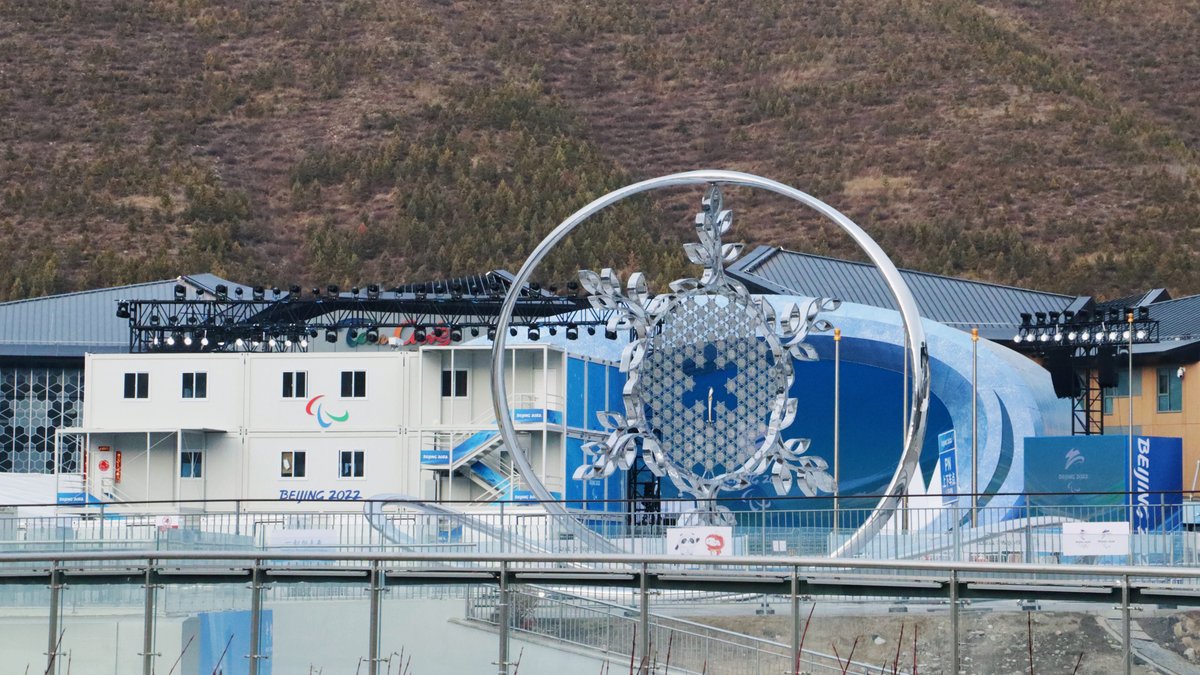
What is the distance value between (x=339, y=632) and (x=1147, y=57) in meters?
139

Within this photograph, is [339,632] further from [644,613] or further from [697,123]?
[697,123]

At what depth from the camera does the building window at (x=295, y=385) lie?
60.3 m

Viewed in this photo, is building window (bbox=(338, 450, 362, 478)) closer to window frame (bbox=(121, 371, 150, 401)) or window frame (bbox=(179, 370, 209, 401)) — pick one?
window frame (bbox=(179, 370, 209, 401))

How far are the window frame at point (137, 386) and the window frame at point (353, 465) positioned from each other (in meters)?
6.56

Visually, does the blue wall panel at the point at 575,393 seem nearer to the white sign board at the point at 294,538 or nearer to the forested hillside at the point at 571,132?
the white sign board at the point at 294,538

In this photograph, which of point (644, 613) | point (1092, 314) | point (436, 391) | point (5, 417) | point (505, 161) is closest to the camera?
point (644, 613)

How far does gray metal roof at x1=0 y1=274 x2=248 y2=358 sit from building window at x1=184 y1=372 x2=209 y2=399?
10.8 meters

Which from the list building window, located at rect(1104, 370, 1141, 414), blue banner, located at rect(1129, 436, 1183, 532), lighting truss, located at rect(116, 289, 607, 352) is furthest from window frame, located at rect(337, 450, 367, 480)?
building window, located at rect(1104, 370, 1141, 414)

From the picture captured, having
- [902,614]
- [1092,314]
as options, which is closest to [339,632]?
[902,614]

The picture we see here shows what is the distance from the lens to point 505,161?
133 m

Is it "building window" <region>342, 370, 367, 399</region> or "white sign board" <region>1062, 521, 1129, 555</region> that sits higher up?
"building window" <region>342, 370, 367, 399</region>

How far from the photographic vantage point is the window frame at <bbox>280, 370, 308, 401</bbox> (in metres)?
60.3

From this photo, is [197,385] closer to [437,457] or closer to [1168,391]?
[437,457]

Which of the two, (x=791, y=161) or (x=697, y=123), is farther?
(x=697, y=123)
